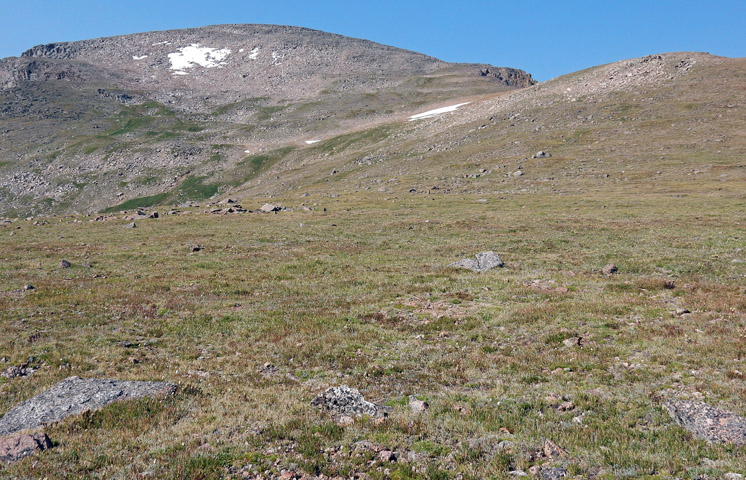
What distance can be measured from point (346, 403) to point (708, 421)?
29.0 feet

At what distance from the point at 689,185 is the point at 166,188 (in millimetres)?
128579

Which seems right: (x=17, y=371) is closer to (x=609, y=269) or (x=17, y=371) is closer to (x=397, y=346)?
(x=397, y=346)

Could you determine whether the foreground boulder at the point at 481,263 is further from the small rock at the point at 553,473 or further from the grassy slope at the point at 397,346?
the small rock at the point at 553,473

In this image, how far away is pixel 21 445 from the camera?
987 cm

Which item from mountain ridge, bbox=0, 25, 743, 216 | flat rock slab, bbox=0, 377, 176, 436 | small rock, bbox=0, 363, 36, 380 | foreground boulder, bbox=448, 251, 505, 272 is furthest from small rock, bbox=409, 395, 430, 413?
mountain ridge, bbox=0, 25, 743, 216

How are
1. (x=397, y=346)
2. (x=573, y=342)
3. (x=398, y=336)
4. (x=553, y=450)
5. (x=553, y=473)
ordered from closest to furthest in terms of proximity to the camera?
1. (x=553, y=473)
2. (x=553, y=450)
3. (x=573, y=342)
4. (x=397, y=346)
5. (x=398, y=336)

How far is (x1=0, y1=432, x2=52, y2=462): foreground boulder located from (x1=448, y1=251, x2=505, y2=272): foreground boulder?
23791 mm

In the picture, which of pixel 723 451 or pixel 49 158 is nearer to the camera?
pixel 723 451

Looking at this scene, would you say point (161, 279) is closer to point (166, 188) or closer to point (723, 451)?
point (723, 451)

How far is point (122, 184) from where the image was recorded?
13388cm

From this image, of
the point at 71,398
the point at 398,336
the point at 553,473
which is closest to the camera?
the point at 553,473

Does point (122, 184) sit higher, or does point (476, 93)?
point (476, 93)

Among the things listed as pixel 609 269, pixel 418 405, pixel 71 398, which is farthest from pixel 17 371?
pixel 609 269

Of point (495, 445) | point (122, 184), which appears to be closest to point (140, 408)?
point (495, 445)
